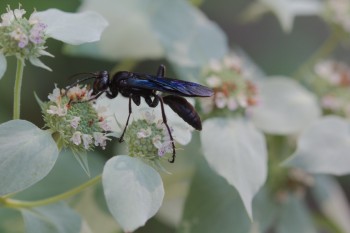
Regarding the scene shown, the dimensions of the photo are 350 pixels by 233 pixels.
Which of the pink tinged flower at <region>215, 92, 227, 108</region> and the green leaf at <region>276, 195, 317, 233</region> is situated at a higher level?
the pink tinged flower at <region>215, 92, 227, 108</region>

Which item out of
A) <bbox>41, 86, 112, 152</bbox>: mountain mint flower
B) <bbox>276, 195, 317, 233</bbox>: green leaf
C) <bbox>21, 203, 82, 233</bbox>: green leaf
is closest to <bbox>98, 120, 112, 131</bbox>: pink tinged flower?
<bbox>41, 86, 112, 152</bbox>: mountain mint flower

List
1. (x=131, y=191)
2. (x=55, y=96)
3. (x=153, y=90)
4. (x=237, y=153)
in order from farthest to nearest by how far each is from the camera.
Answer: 1. (x=237, y=153)
2. (x=153, y=90)
3. (x=55, y=96)
4. (x=131, y=191)

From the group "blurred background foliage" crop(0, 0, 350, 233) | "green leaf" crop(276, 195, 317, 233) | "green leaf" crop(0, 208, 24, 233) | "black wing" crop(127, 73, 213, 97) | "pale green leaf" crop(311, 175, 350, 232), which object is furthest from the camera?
"pale green leaf" crop(311, 175, 350, 232)

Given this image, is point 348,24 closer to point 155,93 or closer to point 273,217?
point 273,217

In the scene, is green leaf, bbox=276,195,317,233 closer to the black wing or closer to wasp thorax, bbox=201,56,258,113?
wasp thorax, bbox=201,56,258,113

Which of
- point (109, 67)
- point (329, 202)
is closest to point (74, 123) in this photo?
point (329, 202)

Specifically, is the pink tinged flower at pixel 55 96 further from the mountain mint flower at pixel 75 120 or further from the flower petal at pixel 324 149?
the flower petal at pixel 324 149

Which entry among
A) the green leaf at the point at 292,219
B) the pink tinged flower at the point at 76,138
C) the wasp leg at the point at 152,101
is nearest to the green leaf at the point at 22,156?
the pink tinged flower at the point at 76,138

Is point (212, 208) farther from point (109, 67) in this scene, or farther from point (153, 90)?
point (109, 67)
